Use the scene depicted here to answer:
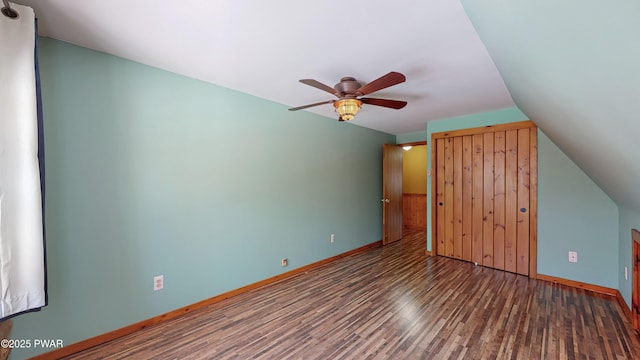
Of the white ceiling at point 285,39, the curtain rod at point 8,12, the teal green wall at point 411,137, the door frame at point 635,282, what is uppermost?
the white ceiling at point 285,39

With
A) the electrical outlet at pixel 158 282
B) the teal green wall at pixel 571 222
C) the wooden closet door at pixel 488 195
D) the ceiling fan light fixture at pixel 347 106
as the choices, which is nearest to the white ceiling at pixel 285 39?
the ceiling fan light fixture at pixel 347 106

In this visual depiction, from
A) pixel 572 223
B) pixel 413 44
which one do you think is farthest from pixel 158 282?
pixel 572 223

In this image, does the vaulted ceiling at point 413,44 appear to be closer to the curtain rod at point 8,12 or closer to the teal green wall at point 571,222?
the curtain rod at point 8,12

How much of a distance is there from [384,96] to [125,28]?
8.09 feet

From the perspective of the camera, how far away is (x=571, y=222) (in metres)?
3.08

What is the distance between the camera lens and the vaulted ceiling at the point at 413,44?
0.92 meters

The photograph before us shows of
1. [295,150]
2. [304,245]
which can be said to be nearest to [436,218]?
[304,245]

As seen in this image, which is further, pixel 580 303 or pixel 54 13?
pixel 580 303

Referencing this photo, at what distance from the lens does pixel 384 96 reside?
2947 millimetres

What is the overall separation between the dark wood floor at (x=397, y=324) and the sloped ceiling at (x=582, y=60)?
1.28m

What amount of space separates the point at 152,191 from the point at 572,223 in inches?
189

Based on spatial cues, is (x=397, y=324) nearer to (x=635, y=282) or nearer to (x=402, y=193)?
(x=635, y=282)

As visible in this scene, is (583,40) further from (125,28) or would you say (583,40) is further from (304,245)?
(304,245)

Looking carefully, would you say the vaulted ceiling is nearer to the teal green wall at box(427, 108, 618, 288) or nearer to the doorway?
the teal green wall at box(427, 108, 618, 288)
